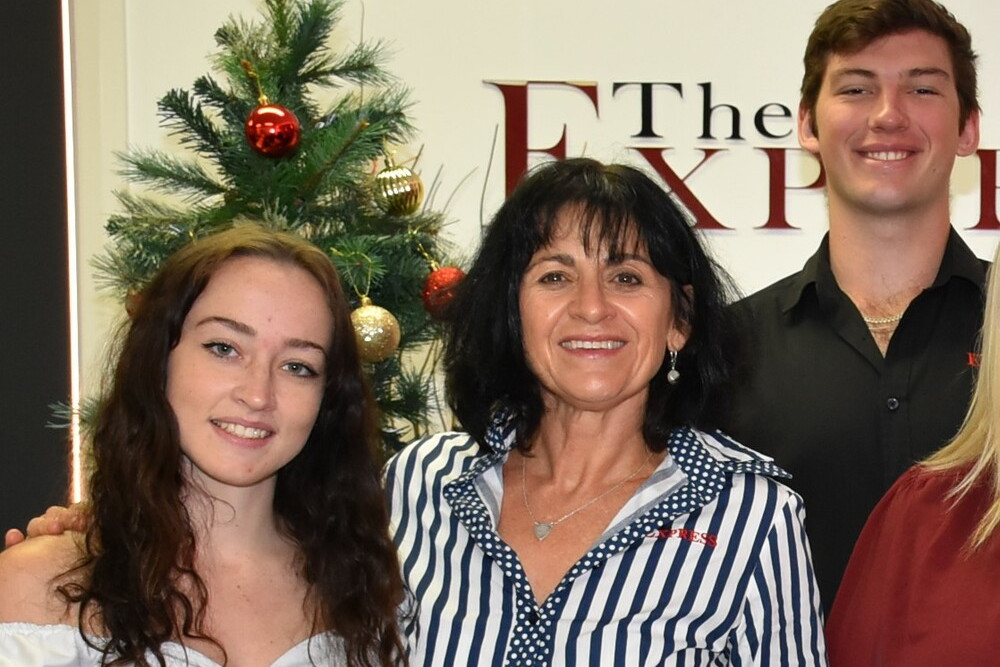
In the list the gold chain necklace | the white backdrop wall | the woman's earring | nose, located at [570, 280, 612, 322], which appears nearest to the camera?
nose, located at [570, 280, 612, 322]

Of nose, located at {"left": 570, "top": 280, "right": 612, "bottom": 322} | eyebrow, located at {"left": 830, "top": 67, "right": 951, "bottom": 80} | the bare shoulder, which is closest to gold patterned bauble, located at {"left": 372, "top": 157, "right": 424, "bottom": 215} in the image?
nose, located at {"left": 570, "top": 280, "right": 612, "bottom": 322}

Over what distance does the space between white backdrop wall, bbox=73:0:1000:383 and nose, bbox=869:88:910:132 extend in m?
1.43

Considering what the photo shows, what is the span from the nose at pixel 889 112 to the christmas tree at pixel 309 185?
97 centimetres

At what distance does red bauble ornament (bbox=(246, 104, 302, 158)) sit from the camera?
113 inches

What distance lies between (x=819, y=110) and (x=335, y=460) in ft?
4.59

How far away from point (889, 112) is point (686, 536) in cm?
118

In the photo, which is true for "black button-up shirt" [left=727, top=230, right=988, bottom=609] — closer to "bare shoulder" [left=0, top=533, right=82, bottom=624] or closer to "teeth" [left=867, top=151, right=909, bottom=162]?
"teeth" [left=867, top=151, right=909, bottom=162]

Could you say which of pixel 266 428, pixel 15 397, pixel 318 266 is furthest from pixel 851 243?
pixel 15 397

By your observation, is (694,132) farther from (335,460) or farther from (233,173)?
(335,460)

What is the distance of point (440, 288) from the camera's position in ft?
9.59

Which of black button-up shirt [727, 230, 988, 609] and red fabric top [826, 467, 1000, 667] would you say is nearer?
red fabric top [826, 467, 1000, 667]

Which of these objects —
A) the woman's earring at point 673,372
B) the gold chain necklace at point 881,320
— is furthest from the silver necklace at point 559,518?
the gold chain necklace at point 881,320

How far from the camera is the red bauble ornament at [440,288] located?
290cm

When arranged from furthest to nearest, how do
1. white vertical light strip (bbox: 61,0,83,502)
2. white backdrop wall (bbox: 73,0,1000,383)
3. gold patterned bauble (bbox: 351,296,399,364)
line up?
white backdrop wall (bbox: 73,0,1000,383) → white vertical light strip (bbox: 61,0,83,502) → gold patterned bauble (bbox: 351,296,399,364)
